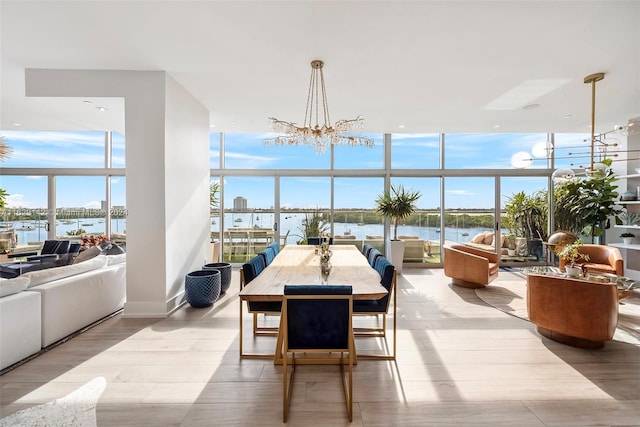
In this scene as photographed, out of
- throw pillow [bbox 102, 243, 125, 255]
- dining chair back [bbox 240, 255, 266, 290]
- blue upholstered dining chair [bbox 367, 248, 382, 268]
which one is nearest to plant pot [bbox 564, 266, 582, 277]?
blue upholstered dining chair [bbox 367, 248, 382, 268]

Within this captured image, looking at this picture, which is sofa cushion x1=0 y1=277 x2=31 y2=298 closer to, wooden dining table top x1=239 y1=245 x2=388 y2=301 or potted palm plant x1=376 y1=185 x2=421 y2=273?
wooden dining table top x1=239 y1=245 x2=388 y2=301

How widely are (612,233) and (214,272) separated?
794 cm

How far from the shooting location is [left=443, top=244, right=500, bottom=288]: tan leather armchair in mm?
4750

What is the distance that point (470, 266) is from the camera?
4863 mm

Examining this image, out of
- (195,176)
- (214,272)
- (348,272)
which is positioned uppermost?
(195,176)

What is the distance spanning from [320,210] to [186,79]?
3.73 meters

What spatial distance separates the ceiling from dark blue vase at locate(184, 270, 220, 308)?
2.50m

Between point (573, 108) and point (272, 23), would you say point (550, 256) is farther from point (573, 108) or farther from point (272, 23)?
point (272, 23)

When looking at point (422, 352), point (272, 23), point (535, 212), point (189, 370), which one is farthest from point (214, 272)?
point (535, 212)

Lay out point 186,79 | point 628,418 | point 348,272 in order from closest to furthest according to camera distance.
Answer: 1. point 628,418
2. point 348,272
3. point 186,79

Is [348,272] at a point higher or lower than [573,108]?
lower

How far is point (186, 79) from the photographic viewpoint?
371 centimetres

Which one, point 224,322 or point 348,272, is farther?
point 224,322

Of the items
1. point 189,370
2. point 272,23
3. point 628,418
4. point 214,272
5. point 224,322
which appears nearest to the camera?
point 628,418
